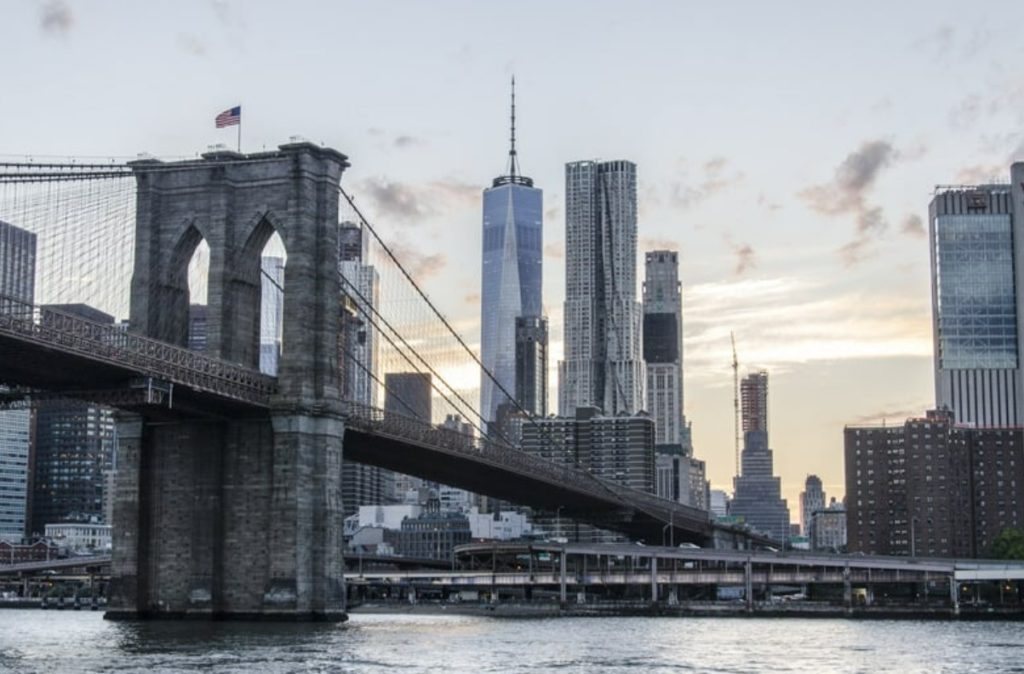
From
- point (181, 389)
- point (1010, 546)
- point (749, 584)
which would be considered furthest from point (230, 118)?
point (1010, 546)

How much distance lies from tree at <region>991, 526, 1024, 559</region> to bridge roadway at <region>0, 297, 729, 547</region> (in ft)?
188

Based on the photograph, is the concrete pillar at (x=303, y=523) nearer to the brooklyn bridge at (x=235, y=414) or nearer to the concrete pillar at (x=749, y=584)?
the brooklyn bridge at (x=235, y=414)

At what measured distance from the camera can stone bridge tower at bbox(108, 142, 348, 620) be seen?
85.1 meters

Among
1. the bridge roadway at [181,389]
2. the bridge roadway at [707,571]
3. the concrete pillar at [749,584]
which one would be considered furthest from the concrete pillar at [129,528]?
the bridge roadway at [707,571]

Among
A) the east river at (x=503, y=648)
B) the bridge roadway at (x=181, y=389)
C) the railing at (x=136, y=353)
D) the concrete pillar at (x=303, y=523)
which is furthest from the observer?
the concrete pillar at (x=303, y=523)

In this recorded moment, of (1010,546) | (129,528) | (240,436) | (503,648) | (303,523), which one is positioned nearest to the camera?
(503,648)

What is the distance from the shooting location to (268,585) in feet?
277

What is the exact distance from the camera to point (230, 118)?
85562 millimetres

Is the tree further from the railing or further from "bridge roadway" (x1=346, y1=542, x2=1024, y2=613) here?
the railing

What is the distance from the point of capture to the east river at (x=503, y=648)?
193 feet

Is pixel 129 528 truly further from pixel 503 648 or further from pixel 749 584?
pixel 749 584

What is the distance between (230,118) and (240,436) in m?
16.5

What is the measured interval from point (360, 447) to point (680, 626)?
22.8 m

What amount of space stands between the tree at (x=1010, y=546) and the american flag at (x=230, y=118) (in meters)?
105
